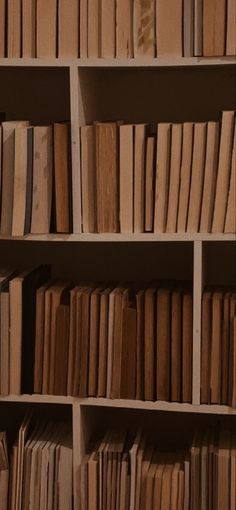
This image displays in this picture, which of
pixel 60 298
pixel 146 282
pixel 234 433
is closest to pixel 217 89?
pixel 146 282

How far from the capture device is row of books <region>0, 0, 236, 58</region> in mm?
1913

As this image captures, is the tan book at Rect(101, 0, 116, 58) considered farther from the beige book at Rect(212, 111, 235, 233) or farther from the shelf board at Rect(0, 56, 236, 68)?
the beige book at Rect(212, 111, 235, 233)

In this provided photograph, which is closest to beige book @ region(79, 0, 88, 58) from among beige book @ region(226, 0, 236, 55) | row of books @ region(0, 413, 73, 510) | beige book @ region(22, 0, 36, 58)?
beige book @ region(22, 0, 36, 58)

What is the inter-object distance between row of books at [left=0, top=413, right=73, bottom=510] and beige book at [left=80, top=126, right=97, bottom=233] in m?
0.55

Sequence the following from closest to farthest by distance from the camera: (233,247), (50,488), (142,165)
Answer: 1. (142,165)
2. (50,488)
3. (233,247)

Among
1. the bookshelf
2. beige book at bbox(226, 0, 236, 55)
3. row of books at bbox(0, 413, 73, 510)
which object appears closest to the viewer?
beige book at bbox(226, 0, 236, 55)

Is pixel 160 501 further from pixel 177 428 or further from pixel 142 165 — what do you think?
pixel 142 165

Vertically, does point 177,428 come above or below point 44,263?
below

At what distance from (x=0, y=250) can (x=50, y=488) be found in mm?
675

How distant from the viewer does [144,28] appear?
194 cm

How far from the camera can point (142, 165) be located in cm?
198

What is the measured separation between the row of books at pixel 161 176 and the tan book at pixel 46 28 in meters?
0.20

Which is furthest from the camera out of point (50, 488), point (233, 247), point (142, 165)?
point (233, 247)

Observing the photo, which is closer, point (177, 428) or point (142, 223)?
point (142, 223)
